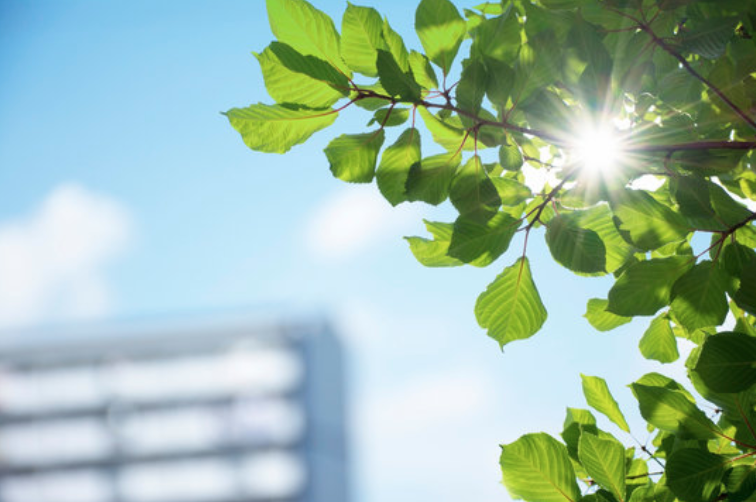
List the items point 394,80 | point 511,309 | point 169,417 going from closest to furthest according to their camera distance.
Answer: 1. point 394,80
2. point 511,309
3. point 169,417

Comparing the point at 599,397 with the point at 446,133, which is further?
the point at 599,397

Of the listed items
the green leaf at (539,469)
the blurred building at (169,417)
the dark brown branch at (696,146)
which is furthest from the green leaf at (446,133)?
the blurred building at (169,417)

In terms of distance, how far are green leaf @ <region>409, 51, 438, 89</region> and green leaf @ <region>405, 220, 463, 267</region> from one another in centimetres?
11

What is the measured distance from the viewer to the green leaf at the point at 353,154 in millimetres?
453

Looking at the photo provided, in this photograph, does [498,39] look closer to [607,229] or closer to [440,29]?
[440,29]

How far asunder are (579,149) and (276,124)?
0.20 meters

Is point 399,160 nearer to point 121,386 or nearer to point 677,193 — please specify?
point 677,193

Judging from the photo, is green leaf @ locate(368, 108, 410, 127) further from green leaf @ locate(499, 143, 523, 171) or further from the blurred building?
the blurred building

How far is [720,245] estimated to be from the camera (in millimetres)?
435

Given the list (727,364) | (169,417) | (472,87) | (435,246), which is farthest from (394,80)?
(169,417)

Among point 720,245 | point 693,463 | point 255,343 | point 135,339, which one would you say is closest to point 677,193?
point 720,245

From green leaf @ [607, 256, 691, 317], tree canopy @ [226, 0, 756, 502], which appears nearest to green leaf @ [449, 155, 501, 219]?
tree canopy @ [226, 0, 756, 502]

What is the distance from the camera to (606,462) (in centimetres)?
46

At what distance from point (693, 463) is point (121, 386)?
76.6 feet
